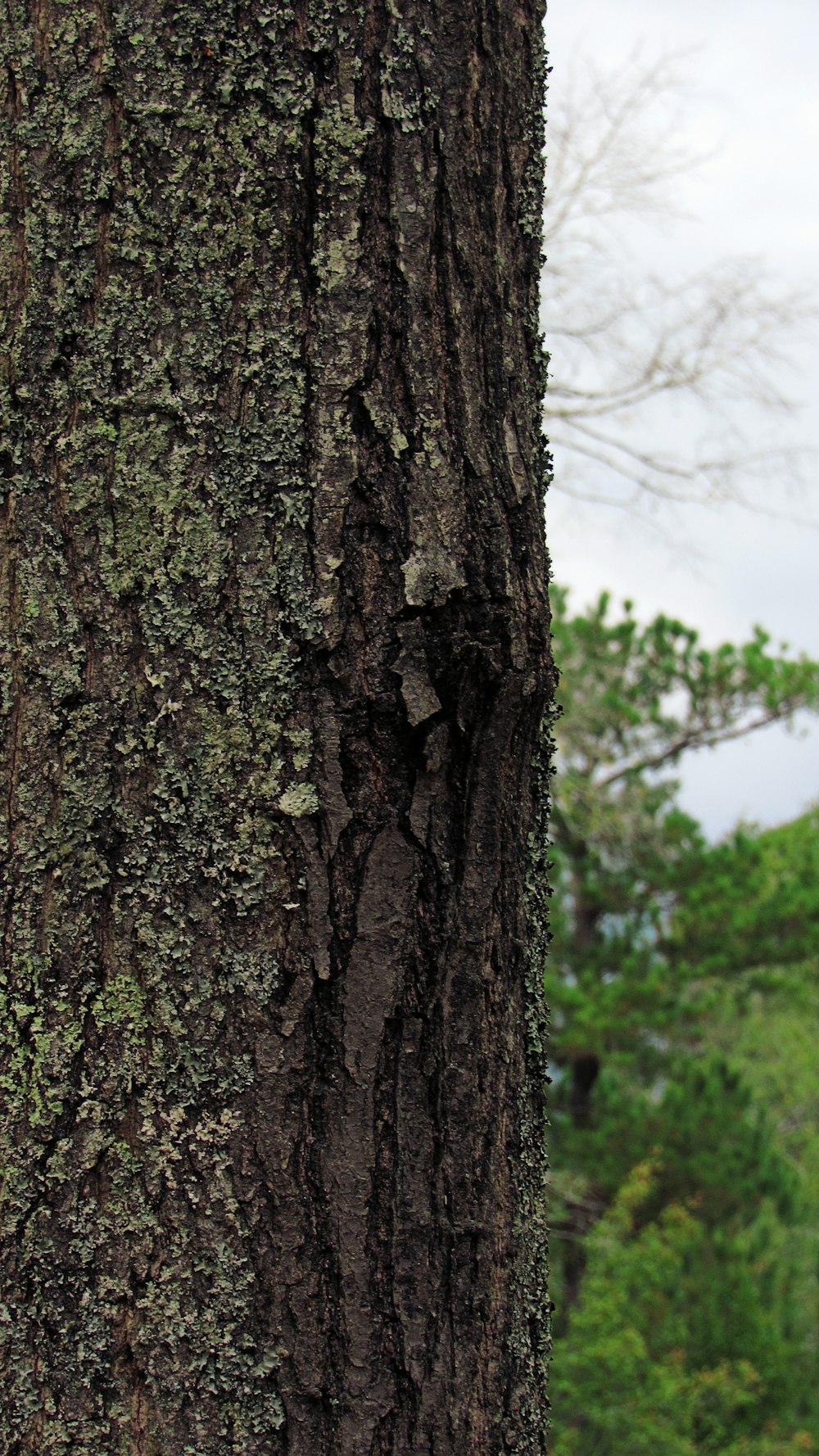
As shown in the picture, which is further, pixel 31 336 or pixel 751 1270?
pixel 751 1270

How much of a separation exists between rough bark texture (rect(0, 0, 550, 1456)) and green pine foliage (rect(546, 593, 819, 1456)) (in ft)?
21.6

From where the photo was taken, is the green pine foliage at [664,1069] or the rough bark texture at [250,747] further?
the green pine foliage at [664,1069]

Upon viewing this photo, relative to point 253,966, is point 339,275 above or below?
above

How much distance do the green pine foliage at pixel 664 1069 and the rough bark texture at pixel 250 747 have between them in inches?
259

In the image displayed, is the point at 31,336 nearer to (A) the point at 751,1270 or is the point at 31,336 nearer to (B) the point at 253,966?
(B) the point at 253,966

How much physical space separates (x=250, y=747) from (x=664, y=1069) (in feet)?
29.5

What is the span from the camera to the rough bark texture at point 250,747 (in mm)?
960

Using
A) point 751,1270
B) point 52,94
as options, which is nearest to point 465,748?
point 52,94

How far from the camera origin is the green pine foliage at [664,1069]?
8.16m

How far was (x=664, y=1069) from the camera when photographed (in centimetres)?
931

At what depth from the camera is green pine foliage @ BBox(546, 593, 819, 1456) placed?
8156 mm

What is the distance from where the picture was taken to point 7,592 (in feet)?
3.36

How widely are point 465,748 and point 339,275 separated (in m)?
0.40

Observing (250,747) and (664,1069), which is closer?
(250,747)
